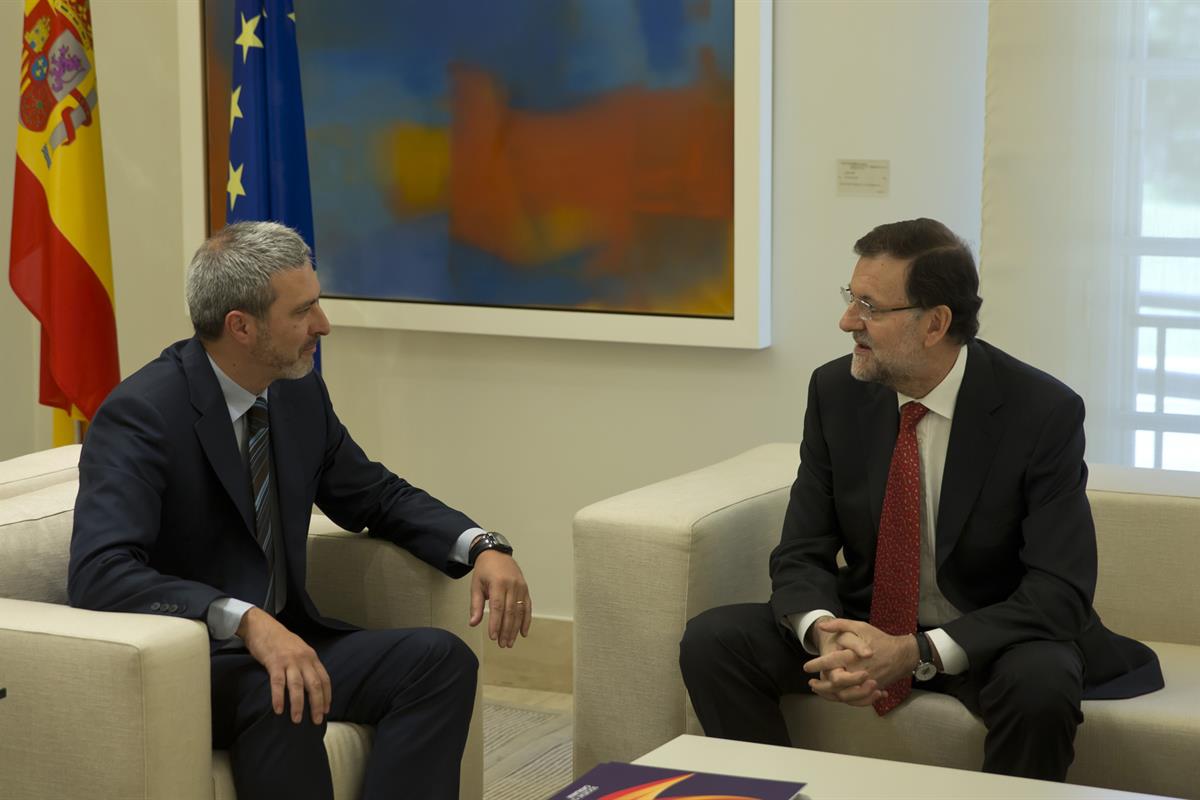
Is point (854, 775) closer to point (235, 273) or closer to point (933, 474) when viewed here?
point (933, 474)

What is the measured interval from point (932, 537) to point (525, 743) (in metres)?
1.49

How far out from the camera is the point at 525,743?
3.87 metres

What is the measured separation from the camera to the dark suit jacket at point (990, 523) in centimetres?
266

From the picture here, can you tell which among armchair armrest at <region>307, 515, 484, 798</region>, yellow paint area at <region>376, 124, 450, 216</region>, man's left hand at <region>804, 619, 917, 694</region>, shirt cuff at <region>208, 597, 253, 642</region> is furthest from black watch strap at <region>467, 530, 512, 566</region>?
yellow paint area at <region>376, 124, 450, 216</region>

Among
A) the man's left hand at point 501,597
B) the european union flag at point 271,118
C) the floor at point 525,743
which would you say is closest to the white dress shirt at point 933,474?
the man's left hand at point 501,597

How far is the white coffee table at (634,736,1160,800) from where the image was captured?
81.7 inches

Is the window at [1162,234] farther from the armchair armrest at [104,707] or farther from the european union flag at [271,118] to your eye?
the armchair armrest at [104,707]

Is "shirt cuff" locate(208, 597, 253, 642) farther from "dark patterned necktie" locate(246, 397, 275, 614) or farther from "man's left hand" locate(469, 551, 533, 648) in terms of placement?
"man's left hand" locate(469, 551, 533, 648)

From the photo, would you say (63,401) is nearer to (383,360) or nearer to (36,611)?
(383,360)

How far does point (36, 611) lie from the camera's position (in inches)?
94.9

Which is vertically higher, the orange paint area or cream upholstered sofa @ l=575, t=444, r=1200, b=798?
the orange paint area

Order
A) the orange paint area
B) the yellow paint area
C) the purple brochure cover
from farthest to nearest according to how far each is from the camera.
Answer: the yellow paint area, the orange paint area, the purple brochure cover

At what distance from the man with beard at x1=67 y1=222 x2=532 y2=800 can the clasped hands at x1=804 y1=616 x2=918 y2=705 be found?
58cm

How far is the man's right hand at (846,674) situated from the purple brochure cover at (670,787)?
1.75 feet
